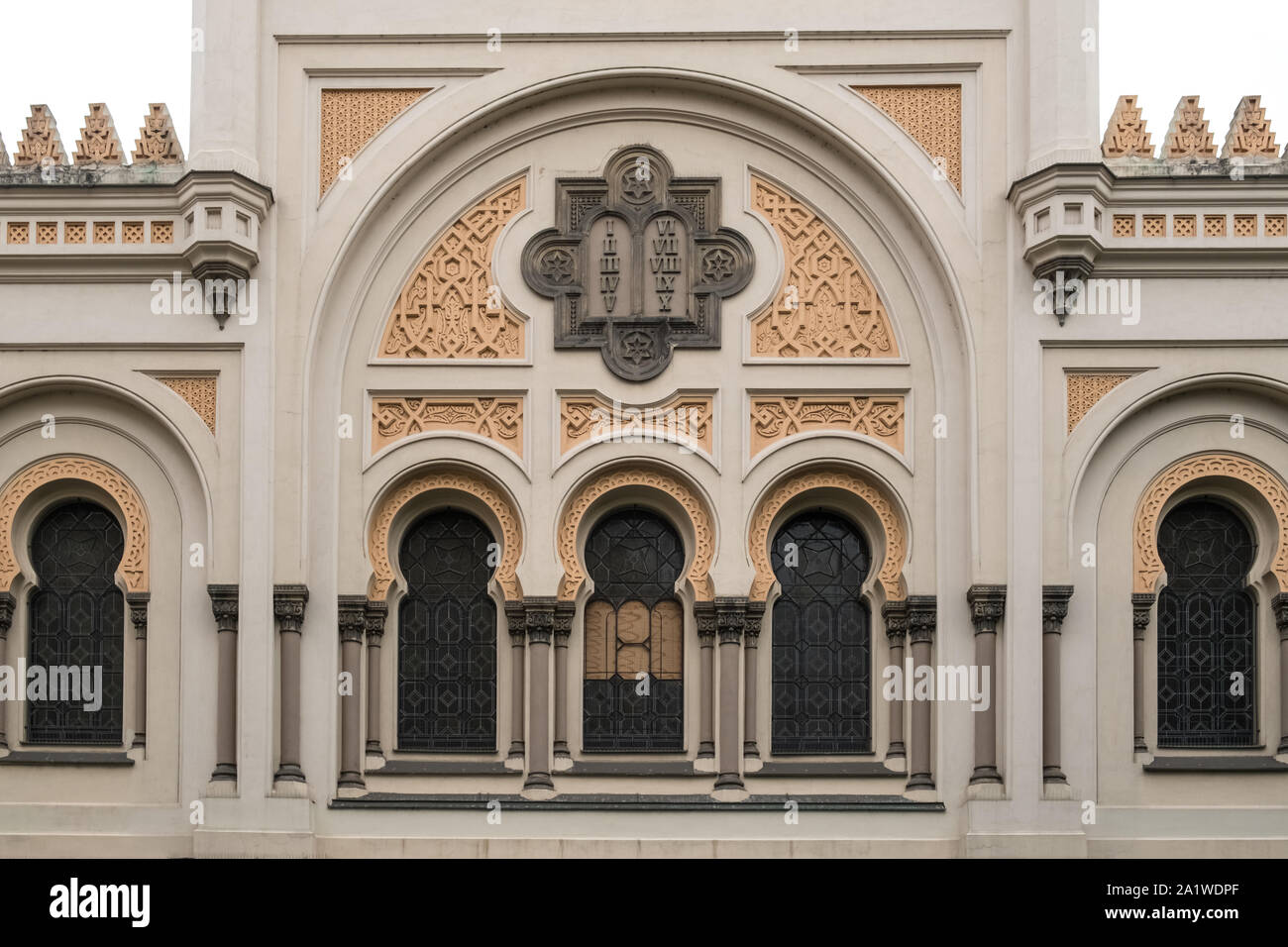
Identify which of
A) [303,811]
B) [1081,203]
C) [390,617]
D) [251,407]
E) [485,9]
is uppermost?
[485,9]

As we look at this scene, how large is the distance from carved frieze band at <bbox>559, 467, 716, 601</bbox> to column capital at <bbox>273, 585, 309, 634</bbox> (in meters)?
2.22

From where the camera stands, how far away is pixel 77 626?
26.2 meters

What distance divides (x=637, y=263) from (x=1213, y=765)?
653cm

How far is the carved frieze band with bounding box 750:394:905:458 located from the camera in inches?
1033

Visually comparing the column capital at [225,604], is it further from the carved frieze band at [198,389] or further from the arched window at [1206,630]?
the arched window at [1206,630]

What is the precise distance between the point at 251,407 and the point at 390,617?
85.1 inches

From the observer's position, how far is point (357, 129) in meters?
26.5

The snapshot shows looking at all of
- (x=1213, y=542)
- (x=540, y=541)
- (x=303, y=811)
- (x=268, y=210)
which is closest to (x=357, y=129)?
(x=268, y=210)

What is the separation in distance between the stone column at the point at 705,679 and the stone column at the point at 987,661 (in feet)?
7.25

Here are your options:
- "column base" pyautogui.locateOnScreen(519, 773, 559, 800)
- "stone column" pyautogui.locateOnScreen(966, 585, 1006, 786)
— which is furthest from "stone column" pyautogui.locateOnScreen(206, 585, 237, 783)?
"stone column" pyautogui.locateOnScreen(966, 585, 1006, 786)

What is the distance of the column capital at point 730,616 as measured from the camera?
25.9m

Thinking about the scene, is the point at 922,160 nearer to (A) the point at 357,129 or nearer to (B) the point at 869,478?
(B) the point at 869,478

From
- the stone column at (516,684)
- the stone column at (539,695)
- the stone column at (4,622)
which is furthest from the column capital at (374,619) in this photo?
the stone column at (4,622)

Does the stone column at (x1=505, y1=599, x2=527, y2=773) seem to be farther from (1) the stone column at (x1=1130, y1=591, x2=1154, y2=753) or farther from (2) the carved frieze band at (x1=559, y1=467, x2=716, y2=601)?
(1) the stone column at (x1=1130, y1=591, x2=1154, y2=753)
